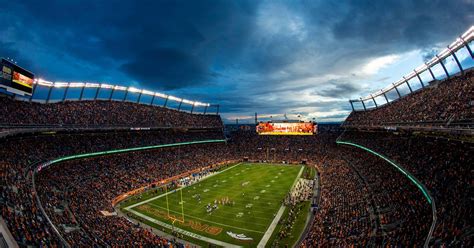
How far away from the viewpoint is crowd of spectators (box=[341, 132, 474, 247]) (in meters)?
14.0

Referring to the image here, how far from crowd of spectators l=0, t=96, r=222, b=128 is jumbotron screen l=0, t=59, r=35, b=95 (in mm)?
4760

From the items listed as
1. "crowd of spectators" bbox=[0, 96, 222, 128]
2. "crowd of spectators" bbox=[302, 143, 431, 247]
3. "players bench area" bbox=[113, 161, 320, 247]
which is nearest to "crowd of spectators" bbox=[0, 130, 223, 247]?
"crowd of spectators" bbox=[0, 96, 222, 128]

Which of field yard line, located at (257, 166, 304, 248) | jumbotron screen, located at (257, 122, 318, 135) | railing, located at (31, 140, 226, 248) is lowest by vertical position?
field yard line, located at (257, 166, 304, 248)

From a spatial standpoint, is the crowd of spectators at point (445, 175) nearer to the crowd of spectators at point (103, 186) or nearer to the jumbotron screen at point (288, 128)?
the crowd of spectators at point (103, 186)

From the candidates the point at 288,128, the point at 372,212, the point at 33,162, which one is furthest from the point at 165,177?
the point at 288,128

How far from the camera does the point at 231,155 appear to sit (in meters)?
72.2

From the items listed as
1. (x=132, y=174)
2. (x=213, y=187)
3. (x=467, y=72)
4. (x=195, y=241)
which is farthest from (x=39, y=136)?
(x=467, y=72)

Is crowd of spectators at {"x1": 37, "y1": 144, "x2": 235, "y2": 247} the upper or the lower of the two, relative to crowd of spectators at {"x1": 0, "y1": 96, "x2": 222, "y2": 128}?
lower

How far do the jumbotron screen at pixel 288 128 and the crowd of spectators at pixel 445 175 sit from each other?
126 feet

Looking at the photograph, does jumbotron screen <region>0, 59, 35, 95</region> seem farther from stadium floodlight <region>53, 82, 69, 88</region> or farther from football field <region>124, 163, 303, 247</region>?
football field <region>124, 163, 303, 247</region>

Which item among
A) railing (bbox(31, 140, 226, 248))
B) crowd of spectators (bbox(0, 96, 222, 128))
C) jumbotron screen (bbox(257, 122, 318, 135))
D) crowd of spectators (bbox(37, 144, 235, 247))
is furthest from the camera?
jumbotron screen (bbox(257, 122, 318, 135))

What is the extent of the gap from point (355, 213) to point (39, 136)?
142ft

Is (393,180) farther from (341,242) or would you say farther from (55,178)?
(55,178)

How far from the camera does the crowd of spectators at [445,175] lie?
14.0 meters
